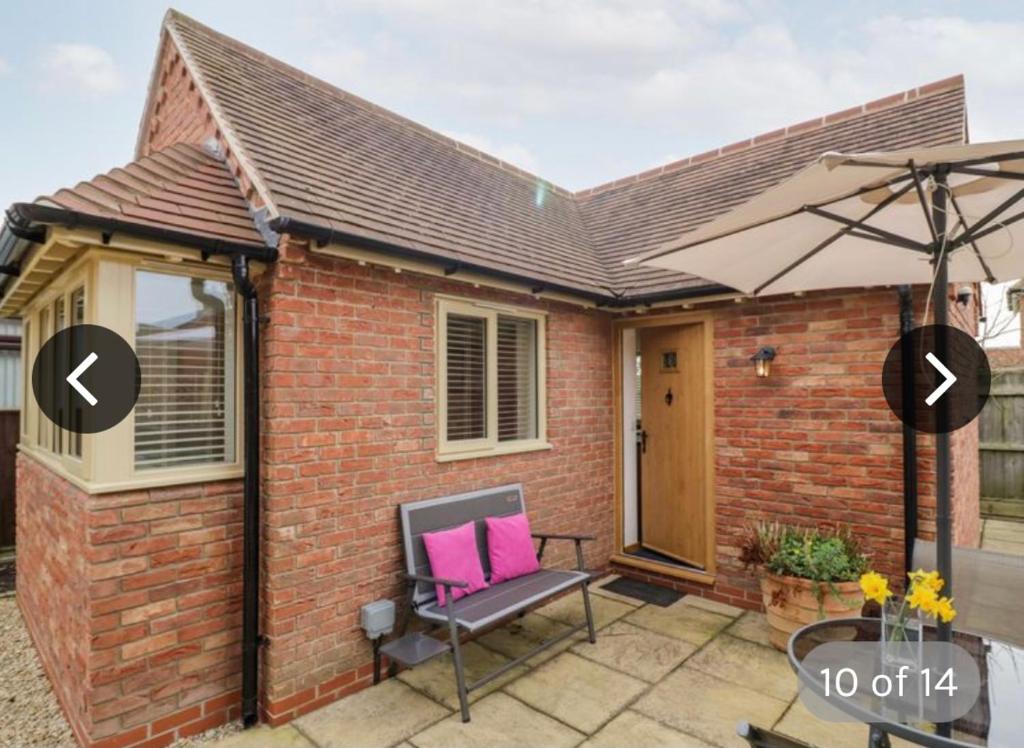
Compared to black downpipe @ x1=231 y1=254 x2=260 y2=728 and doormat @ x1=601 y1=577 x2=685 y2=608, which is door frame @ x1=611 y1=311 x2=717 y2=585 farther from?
black downpipe @ x1=231 y1=254 x2=260 y2=728

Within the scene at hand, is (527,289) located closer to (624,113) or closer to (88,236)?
(88,236)

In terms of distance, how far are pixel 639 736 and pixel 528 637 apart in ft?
5.15

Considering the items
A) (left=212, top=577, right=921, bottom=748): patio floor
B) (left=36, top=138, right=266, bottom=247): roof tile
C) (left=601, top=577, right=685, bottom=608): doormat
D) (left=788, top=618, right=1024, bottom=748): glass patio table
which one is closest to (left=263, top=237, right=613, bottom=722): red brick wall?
(left=212, top=577, right=921, bottom=748): patio floor

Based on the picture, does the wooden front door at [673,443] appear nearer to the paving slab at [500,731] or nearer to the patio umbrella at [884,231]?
the patio umbrella at [884,231]

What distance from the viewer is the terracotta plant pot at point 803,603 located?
14.1 ft

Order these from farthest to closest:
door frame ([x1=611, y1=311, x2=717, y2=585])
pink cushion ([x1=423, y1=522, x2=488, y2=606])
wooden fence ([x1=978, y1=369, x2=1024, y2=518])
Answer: wooden fence ([x1=978, y1=369, x2=1024, y2=518])
door frame ([x1=611, y1=311, x2=717, y2=585])
pink cushion ([x1=423, y1=522, x2=488, y2=606])

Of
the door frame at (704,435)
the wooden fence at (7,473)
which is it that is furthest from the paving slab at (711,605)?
the wooden fence at (7,473)

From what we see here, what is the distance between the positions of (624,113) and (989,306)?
1070 centimetres

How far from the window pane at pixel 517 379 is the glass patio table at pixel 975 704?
10.6 feet

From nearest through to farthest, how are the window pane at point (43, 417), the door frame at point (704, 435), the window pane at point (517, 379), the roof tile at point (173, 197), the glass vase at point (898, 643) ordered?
1. the glass vase at point (898, 643)
2. the roof tile at point (173, 197)
3. the window pane at point (43, 417)
4. the window pane at point (517, 379)
5. the door frame at point (704, 435)

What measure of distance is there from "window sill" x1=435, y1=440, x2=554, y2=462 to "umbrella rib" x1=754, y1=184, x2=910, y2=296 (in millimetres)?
2594

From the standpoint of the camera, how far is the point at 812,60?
8.29m

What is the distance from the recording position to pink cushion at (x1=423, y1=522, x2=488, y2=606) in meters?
4.17

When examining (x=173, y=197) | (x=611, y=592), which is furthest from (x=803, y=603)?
(x=173, y=197)
